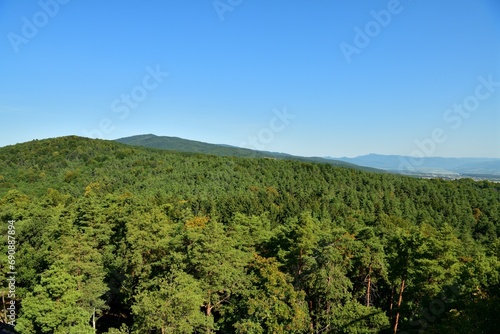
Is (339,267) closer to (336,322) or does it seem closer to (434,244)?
(336,322)

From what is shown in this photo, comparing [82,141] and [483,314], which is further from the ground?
[82,141]

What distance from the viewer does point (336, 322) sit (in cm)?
2116

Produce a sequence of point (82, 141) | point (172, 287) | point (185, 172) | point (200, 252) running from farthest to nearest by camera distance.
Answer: point (82, 141), point (185, 172), point (200, 252), point (172, 287)

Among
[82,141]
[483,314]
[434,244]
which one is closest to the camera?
[483,314]

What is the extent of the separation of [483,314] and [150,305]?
1645 centimetres

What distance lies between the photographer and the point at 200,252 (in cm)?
2494

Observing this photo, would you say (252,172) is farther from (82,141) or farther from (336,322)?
(336,322)

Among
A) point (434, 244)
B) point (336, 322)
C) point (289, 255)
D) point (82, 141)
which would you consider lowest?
point (336, 322)

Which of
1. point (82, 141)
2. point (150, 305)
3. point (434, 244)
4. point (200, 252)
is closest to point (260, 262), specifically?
point (200, 252)

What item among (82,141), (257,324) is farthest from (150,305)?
(82,141)

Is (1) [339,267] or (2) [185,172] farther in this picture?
(2) [185,172]

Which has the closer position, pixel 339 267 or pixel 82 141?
pixel 339 267

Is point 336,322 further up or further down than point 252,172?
further down

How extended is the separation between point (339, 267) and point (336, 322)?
14.8 feet
